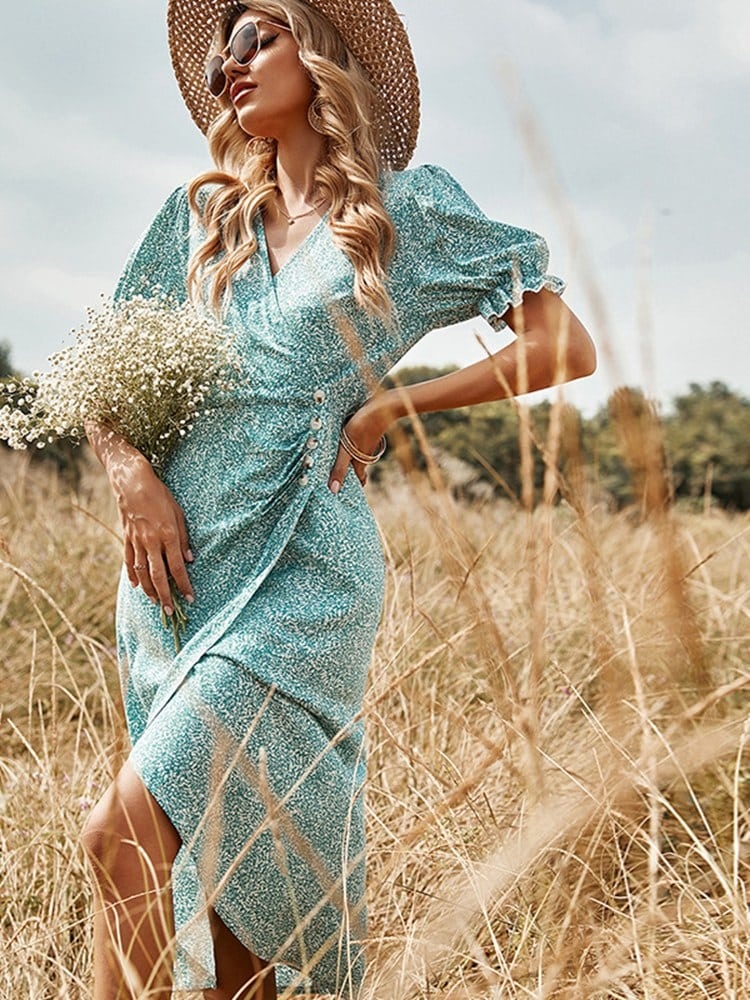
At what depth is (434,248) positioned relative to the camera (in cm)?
243

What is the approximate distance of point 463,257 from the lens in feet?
7.93

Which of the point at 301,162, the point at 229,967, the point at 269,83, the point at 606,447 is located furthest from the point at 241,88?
the point at 606,447

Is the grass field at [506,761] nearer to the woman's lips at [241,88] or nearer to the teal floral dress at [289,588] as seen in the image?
the teal floral dress at [289,588]

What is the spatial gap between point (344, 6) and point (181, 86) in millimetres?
546

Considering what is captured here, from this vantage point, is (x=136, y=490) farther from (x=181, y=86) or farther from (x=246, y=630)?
(x=181, y=86)

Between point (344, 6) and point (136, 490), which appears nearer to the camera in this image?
point (136, 490)

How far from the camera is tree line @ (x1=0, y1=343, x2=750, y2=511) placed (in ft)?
3.18

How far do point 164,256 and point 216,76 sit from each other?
40cm

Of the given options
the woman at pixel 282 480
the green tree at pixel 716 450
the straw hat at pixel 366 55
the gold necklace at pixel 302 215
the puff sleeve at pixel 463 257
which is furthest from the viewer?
the green tree at pixel 716 450

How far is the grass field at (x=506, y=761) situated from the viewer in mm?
1143

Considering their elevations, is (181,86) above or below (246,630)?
above

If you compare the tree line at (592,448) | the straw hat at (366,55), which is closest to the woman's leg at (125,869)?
the tree line at (592,448)

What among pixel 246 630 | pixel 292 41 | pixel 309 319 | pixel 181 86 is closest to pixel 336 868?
pixel 246 630

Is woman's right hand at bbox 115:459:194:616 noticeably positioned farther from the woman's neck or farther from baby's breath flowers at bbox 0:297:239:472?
the woman's neck
